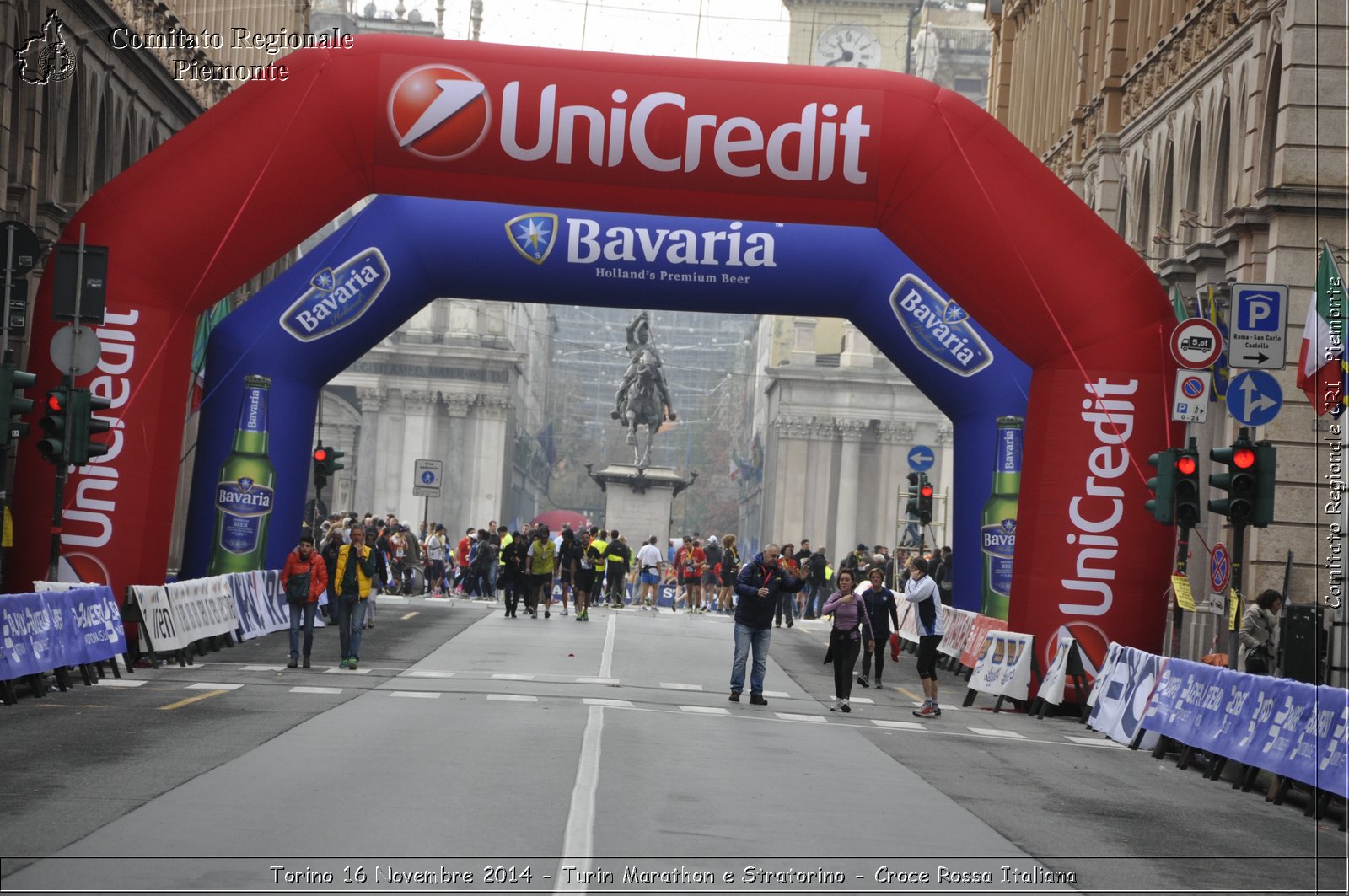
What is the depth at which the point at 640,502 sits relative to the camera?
55.5 metres

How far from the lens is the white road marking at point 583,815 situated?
917 centimetres

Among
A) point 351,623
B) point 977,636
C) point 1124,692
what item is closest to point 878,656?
point 977,636

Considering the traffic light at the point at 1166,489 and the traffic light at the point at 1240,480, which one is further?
the traffic light at the point at 1166,489

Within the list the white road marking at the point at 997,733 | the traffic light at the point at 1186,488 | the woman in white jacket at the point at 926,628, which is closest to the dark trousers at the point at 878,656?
the woman in white jacket at the point at 926,628

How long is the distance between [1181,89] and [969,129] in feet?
37.5

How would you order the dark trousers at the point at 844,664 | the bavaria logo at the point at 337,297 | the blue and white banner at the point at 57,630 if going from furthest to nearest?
the bavaria logo at the point at 337,297, the dark trousers at the point at 844,664, the blue and white banner at the point at 57,630

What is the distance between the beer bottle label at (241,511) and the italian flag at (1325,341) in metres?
13.7

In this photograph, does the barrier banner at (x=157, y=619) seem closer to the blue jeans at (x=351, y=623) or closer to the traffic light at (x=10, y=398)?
the blue jeans at (x=351, y=623)

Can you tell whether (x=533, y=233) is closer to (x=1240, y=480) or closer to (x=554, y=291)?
(x=554, y=291)

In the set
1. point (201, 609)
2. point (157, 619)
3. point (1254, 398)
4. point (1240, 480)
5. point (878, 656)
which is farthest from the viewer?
point (878, 656)

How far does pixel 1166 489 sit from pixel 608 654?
9823mm

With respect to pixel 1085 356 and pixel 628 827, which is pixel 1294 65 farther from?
pixel 628 827

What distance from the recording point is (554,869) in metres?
8.94

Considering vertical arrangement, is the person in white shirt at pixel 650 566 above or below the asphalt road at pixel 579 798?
above
